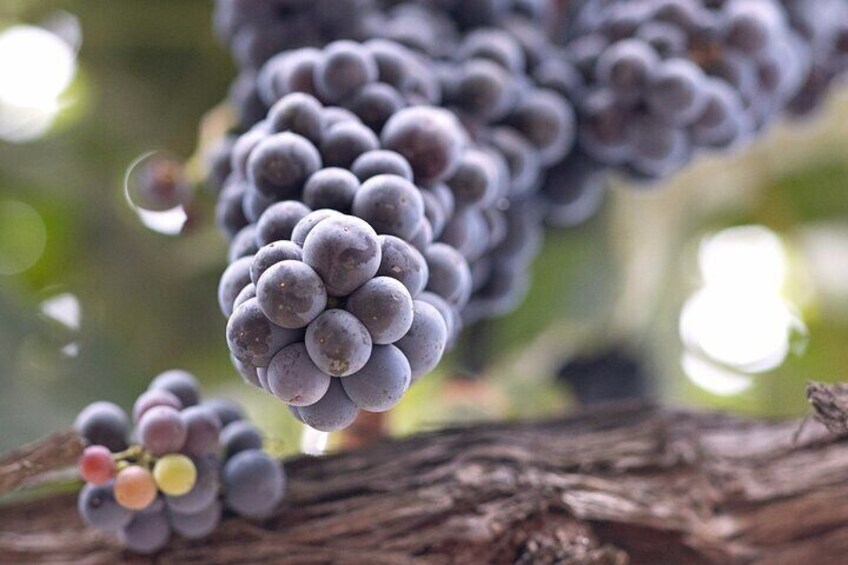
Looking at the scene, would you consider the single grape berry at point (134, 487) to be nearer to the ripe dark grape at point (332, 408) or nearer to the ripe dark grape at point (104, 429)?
the ripe dark grape at point (104, 429)

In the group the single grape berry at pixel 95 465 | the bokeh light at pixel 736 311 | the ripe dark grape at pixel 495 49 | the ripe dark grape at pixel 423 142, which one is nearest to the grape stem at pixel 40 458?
the single grape berry at pixel 95 465

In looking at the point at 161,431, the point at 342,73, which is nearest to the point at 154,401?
the point at 161,431

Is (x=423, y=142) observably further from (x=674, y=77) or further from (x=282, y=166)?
(x=674, y=77)

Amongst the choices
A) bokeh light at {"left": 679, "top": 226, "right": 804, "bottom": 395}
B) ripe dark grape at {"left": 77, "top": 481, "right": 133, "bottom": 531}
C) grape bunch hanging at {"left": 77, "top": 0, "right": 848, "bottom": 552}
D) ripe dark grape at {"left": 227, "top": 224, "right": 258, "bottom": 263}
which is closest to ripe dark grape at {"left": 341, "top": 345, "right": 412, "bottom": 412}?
grape bunch hanging at {"left": 77, "top": 0, "right": 848, "bottom": 552}

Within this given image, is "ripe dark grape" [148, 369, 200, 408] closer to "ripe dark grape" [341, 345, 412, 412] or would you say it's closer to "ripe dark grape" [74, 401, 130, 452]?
"ripe dark grape" [74, 401, 130, 452]

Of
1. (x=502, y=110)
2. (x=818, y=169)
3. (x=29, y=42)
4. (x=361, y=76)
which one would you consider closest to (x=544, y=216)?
(x=502, y=110)
